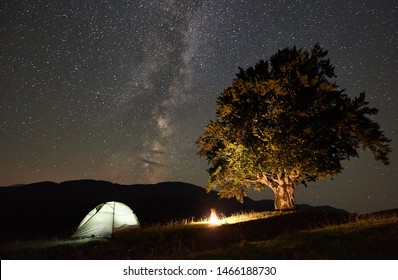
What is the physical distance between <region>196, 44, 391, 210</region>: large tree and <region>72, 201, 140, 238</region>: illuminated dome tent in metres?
9.21

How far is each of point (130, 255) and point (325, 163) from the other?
17.5 m

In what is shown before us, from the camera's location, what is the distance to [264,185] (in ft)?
91.9

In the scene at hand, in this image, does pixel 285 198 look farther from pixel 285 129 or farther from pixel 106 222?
pixel 106 222

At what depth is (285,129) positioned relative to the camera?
25.2 meters

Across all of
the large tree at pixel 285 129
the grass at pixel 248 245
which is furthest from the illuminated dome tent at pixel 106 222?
the large tree at pixel 285 129

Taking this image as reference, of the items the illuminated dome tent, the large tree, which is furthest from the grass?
Result: the large tree

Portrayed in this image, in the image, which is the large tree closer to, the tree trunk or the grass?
the tree trunk

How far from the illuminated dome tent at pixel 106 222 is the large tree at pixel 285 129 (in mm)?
9211

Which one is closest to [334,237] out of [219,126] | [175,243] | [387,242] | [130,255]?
[387,242]

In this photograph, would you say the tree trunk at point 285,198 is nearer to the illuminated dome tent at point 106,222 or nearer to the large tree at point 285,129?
the large tree at point 285,129

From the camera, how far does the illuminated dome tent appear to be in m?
20.3

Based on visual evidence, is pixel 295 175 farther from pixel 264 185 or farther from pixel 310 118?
pixel 310 118

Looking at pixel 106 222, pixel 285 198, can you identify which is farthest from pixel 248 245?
pixel 285 198

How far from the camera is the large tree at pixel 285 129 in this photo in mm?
24609
